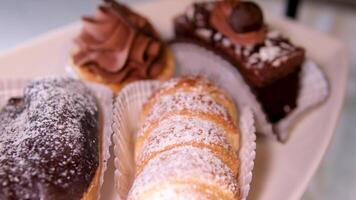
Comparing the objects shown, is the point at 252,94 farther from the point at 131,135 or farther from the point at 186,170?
the point at 186,170

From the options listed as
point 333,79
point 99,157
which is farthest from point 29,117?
point 333,79

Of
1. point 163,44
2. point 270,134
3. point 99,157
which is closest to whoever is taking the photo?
point 99,157

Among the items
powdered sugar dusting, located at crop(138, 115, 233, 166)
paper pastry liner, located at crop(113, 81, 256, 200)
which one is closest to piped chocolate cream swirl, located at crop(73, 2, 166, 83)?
paper pastry liner, located at crop(113, 81, 256, 200)

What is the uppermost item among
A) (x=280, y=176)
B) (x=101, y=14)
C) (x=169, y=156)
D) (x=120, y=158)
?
(x=101, y=14)

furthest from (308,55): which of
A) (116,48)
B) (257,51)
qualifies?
(116,48)

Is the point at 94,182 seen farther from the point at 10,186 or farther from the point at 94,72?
the point at 94,72
